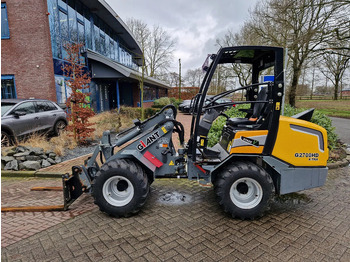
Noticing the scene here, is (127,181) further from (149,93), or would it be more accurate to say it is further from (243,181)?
(149,93)

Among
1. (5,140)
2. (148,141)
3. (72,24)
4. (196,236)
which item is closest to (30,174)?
(5,140)

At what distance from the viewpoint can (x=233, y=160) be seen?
3762 millimetres

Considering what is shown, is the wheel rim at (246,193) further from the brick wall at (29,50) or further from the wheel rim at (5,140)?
the brick wall at (29,50)

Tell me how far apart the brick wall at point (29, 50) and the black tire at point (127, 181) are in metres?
11.5

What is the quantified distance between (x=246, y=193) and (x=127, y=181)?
190cm

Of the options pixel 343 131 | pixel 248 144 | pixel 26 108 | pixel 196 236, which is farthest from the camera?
pixel 343 131

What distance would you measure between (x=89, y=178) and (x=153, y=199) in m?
1.22

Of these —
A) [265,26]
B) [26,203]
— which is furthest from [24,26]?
[265,26]

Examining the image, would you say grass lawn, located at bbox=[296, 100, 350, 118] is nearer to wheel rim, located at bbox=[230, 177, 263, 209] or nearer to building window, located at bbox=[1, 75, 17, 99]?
wheel rim, located at bbox=[230, 177, 263, 209]

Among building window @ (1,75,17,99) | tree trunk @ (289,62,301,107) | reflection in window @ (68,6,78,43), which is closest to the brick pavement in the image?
building window @ (1,75,17,99)

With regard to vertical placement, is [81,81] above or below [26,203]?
above

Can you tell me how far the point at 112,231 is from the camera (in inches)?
131

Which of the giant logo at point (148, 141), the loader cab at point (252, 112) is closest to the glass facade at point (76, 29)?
the giant logo at point (148, 141)

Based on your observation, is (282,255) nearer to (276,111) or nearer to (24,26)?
(276,111)
